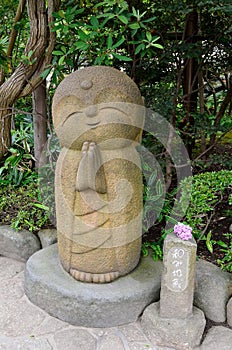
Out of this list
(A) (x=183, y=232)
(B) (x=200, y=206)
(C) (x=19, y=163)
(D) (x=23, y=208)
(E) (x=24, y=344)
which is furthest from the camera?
(C) (x=19, y=163)

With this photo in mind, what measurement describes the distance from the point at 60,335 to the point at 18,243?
3.82ft

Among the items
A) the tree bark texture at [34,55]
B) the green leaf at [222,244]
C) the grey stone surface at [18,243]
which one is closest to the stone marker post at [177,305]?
the green leaf at [222,244]

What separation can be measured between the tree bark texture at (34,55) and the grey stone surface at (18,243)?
4.21 ft

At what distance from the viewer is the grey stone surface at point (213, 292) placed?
2.61 meters

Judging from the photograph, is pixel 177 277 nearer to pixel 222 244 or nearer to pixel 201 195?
pixel 222 244

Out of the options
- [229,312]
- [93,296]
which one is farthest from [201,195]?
[93,296]

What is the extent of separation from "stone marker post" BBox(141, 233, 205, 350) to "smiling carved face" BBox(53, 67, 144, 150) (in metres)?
0.78

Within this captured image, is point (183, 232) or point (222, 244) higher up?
point (183, 232)

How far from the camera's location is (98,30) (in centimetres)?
299

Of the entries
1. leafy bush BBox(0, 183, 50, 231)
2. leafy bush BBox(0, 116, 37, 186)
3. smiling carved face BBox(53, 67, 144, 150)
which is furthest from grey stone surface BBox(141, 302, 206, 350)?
leafy bush BBox(0, 116, 37, 186)

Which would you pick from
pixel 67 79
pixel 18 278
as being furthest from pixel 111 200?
pixel 18 278

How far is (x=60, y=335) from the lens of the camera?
2516mm

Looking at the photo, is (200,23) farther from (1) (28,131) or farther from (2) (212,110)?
(1) (28,131)

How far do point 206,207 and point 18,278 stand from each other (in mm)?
1712
